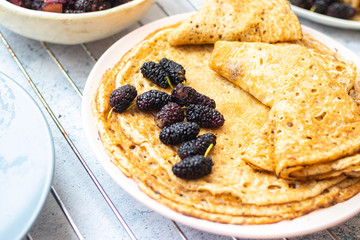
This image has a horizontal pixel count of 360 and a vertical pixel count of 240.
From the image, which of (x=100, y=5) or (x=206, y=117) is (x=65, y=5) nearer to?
(x=100, y=5)

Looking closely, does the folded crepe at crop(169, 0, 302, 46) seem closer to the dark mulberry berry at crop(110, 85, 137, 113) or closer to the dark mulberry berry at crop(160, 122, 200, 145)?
the dark mulberry berry at crop(110, 85, 137, 113)

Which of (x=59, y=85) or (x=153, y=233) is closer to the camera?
(x=153, y=233)

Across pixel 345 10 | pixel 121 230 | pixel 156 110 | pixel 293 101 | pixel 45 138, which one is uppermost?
pixel 345 10

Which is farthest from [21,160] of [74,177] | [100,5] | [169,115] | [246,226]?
[100,5]

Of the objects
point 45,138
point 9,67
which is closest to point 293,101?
point 45,138

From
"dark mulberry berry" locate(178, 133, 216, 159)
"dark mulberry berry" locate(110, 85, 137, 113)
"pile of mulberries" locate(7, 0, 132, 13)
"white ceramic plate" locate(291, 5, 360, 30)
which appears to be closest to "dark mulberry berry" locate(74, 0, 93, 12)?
"pile of mulberries" locate(7, 0, 132, 13)

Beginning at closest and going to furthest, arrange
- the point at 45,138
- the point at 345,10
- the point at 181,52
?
the point at 45,138
the point at 181,52
the point at 345,10

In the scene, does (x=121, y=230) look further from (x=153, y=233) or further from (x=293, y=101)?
(x=293, y=101)

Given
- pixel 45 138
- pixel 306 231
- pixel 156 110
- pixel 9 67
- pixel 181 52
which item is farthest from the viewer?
pixel 9 67
